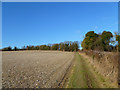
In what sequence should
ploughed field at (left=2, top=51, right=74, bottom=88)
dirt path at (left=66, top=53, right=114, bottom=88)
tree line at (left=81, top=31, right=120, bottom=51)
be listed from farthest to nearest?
tree line at (left=81, top=31, right=120, bottom=51) < ploughed field at (left=2, top=51, right=74, bottom=88) < dirt path at (left=66, top=53, right=114, bottom=88)

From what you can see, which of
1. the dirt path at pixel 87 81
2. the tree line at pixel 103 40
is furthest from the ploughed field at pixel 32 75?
the tree line at pixel 103 40

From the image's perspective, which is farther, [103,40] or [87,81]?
[103,40]

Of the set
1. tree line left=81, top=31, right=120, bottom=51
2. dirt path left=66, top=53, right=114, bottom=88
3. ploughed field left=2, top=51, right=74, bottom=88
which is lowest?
ploughed field left=2, top=51, right=74, bottom=88

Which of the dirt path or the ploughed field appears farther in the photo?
the ploughed field

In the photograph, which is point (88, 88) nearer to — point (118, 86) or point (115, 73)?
point (118, 86)

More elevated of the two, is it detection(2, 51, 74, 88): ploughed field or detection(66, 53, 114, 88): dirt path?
detection(66, 53, 114, 88): dirt path

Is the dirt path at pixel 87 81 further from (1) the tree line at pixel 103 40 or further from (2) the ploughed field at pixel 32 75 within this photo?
(1) the tree line at pixel 103 40

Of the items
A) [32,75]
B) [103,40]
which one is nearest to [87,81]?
[32,75]

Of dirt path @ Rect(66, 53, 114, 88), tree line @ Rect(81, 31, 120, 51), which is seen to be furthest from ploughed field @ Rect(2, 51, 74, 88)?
tree line @ Rect(81, 31, 120, 51)

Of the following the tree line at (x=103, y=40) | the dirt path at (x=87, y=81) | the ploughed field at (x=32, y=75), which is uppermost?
the tree line at (x=103, y=40)

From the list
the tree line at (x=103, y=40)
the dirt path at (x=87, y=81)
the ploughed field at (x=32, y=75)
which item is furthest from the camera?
the tree line at (x=103, y=40)

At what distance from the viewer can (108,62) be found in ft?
25.5

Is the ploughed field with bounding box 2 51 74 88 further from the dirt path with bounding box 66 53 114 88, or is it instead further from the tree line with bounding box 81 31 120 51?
the tree line with bounding box 81 31 120 51

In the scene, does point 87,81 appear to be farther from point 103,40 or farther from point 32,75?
point 103,40
